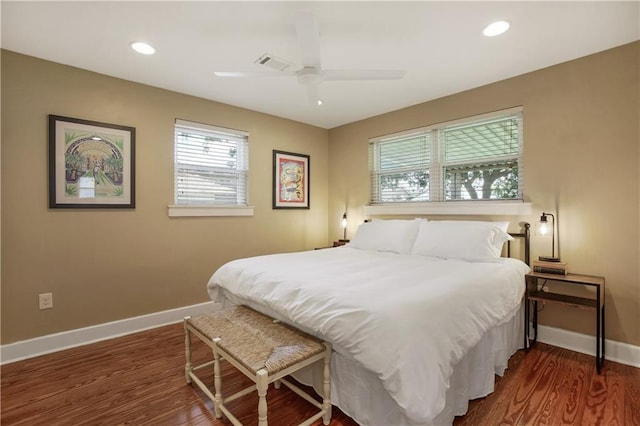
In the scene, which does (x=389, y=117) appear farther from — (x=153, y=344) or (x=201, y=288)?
(x=153, y=344)

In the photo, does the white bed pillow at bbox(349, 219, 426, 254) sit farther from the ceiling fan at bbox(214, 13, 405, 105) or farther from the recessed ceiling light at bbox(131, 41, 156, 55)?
the recessed ceiling light at bbox(131, 41, 156, 55)

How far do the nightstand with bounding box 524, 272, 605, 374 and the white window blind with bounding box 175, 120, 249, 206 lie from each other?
10.2 ft

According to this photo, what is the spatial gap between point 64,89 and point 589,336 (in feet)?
16.0

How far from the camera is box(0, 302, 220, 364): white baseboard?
2480 mm

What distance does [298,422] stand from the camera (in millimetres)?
1765

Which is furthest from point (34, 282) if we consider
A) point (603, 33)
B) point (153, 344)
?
point (603, 33)

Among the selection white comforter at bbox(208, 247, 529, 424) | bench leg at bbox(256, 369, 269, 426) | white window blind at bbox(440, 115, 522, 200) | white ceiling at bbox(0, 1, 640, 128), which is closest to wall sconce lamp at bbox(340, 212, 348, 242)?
white window blind at bbox(440, 115, 522, 200)

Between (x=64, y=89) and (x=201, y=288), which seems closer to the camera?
(x=64, y=89)

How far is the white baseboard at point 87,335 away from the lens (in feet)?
8.14

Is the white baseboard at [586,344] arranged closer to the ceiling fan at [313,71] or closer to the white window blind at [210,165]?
the ceiling fan at [313,71]

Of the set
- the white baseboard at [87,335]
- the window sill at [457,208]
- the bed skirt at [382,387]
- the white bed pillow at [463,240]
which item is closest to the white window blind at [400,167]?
the window sill at [457,208]

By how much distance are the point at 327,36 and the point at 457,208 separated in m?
2.15

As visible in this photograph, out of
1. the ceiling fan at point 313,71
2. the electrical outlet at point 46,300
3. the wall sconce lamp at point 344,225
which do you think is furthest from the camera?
the wall sconce lamp at point 344,225

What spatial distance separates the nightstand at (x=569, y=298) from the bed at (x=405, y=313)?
0.37 feet
